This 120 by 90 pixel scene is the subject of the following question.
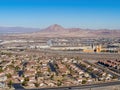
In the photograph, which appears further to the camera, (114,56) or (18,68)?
(114,56)

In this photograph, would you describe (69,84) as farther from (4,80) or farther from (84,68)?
(84,68)

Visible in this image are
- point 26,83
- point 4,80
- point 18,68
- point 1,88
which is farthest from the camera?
point 18,68

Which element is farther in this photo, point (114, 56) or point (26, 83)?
point (114, 56)

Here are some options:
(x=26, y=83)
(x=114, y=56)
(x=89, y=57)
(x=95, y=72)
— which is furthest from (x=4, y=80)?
(x=114, y=56)

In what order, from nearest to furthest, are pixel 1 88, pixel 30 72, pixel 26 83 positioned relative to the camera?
pixel 1 88 < pixel 26 83 < pixel 30 72

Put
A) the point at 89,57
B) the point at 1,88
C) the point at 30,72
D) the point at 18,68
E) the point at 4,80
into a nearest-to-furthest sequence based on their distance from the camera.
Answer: the point at 1,88, the point at 4,80, the point at 30,72, the point at 18,68, the point at 89,57

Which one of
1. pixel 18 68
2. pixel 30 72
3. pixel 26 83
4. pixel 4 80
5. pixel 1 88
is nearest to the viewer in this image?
pixel 1 88

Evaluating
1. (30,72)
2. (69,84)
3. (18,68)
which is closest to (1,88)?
(69,84)

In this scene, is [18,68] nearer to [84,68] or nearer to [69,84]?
[84,68]
